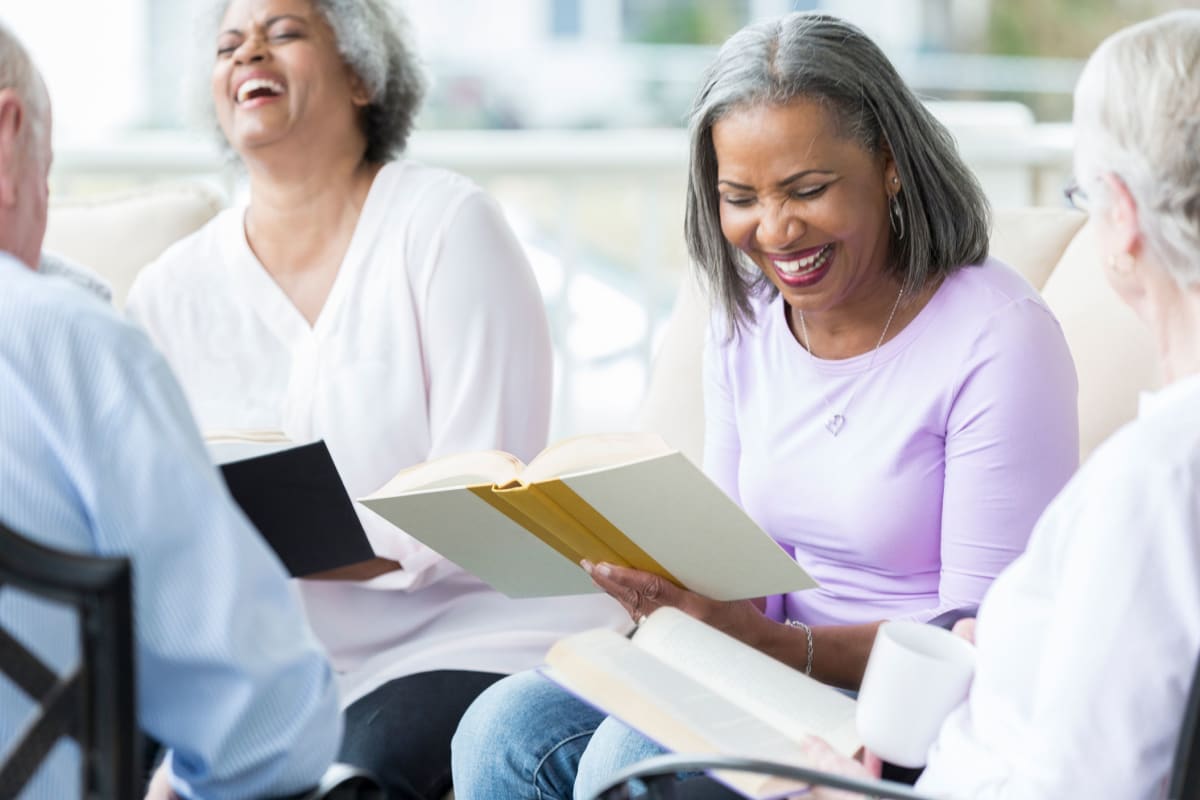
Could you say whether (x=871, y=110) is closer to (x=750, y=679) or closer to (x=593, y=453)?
(x=593, y=453)

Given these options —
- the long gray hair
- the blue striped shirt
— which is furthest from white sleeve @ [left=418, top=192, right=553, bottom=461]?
the blue striped shirt

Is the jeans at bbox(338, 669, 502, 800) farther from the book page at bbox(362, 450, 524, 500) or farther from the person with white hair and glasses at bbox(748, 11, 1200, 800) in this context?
the person with white hair and glasses at bbox(748, 11, 1200, 800)

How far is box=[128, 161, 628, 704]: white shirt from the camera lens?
2059 mm

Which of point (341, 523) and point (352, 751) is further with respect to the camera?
point (352, 751)

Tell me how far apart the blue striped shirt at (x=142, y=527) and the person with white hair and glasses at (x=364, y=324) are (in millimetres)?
788

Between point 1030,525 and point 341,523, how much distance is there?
2.56 feet

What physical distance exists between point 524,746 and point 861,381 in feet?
1.94

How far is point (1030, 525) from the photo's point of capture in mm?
1642

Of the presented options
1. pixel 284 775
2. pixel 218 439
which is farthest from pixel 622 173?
pixel 284 775

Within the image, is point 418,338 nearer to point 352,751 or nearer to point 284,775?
point 352,751

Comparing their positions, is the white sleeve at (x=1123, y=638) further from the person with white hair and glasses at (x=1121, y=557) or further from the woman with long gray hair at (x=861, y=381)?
the woman with long gray hair at (x=861, y=381)

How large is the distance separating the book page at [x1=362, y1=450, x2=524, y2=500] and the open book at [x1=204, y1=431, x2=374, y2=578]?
→ 0.07 metres

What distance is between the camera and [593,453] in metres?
1.48

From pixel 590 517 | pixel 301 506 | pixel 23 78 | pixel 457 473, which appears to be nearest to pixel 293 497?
pixel 301 506
